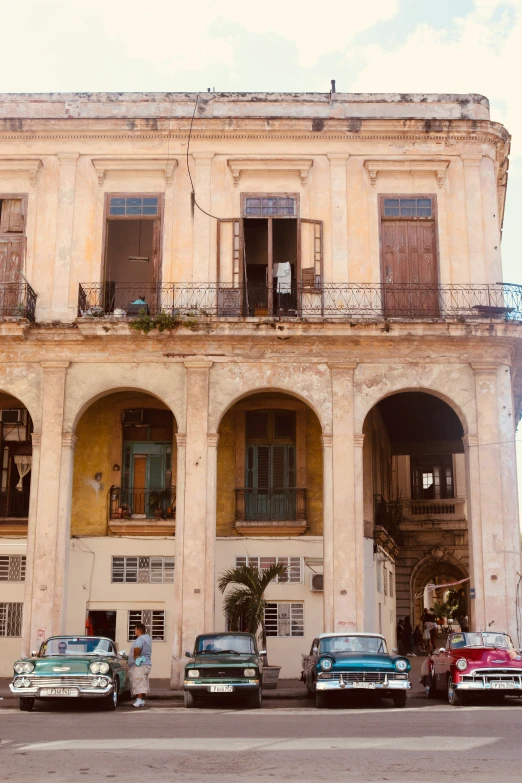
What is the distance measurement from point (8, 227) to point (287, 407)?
7614 millimetres

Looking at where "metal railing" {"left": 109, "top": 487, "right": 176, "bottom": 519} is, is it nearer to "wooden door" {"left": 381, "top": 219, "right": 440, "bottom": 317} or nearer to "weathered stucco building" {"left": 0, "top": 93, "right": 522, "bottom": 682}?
"weathered stucco building" {"left": 0, "top": 93, "right": 522, "bottom": 682}

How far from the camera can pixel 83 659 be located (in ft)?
48.8

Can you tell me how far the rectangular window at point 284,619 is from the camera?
885 inches

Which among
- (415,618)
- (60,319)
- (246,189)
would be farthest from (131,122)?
(415,618)

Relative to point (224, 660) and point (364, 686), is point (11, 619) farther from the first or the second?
point (364, 686)

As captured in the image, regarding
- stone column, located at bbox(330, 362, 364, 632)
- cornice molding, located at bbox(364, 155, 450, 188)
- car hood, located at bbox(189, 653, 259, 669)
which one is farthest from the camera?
cornice molding, located at bbox(364, 155, 450, 188)

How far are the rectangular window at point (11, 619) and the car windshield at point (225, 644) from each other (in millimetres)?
7376

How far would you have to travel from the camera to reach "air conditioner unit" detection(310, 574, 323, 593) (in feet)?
74.0

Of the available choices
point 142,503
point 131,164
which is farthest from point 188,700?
point 131,164

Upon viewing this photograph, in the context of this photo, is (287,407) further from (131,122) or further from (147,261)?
(131,122)

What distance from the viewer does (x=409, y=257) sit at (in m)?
21.5

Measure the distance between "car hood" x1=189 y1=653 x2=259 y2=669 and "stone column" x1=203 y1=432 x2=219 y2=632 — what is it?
11.5 feet

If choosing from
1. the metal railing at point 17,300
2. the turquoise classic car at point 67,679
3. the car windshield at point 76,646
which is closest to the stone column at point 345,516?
the car windshield at point 76,646

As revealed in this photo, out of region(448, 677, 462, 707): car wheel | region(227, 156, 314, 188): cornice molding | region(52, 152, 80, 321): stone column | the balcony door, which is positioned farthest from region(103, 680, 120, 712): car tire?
region(227, 156, 314, 188): cornice molding
